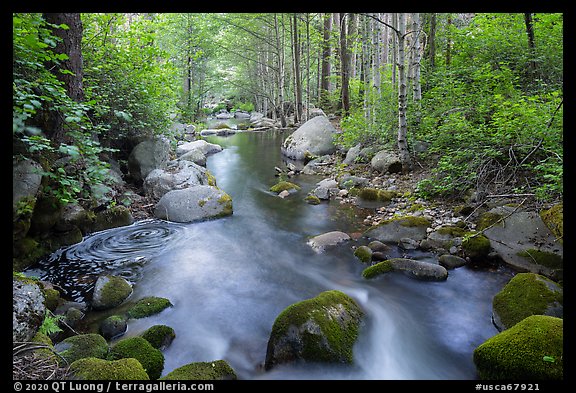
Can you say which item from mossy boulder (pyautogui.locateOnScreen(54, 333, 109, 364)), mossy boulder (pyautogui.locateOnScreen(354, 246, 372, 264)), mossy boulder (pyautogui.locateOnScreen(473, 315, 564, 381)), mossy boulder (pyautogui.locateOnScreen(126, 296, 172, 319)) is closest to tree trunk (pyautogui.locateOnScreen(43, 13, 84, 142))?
mossy boulder (pyautogui.locateOnScreen(126, 296, 172, 319))

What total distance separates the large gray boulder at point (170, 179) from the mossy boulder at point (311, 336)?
19.7ft

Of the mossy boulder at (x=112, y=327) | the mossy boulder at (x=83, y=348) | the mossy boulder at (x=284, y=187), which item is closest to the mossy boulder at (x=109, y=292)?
the mossy boulder at (x=112, y=327)

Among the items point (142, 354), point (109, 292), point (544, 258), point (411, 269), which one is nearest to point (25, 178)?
point (109, 292)

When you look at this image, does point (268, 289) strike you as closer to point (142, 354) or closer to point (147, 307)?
Result: point (147, 307)

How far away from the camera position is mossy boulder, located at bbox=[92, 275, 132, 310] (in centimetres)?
458

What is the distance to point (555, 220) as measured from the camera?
4535 millimetres

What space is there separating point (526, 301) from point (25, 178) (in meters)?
6.72

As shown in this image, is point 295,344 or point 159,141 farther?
point 159,141

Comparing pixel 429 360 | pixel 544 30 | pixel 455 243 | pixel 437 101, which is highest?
pixel 544 30

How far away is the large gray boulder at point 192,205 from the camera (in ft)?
26.1

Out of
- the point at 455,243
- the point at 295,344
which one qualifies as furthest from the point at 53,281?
the point at 455,243

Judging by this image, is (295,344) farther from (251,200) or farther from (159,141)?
(159,141)

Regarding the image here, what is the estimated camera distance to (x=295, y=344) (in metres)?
3.48

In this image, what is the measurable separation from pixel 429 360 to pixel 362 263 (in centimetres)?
211
